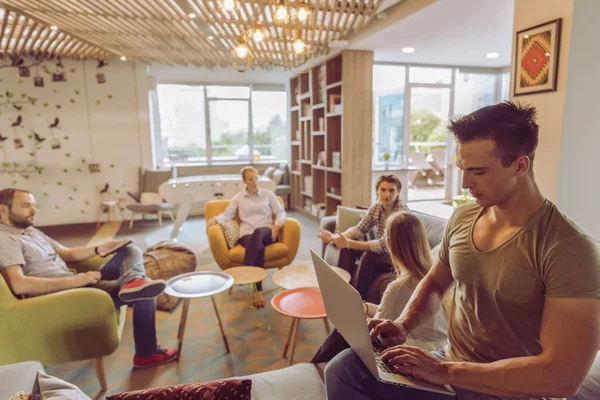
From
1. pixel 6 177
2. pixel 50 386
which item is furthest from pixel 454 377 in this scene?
pixel 6 177

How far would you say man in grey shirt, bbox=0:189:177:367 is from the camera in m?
2.06

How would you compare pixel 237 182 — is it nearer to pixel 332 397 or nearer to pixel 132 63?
pixel 132 63

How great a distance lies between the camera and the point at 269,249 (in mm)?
3486

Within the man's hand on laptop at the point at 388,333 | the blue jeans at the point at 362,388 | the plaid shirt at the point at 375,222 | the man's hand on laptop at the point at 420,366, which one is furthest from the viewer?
the plaid shirt at the point at 375,222

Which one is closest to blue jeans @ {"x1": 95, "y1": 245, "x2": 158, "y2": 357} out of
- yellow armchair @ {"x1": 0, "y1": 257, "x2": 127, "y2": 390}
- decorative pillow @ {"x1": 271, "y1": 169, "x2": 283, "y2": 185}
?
yellow armchair @ {"x1": 0, "y1": 257, "x2": 127, "y2": 390}

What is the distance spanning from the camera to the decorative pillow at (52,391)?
1002 mm

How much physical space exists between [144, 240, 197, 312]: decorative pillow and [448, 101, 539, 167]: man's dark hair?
2958 mm

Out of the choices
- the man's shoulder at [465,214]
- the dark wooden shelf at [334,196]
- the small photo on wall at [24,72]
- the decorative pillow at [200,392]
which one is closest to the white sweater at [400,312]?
the man's shoulder at [465,214]

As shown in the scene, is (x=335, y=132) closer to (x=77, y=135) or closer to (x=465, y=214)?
(x=77, y=135)

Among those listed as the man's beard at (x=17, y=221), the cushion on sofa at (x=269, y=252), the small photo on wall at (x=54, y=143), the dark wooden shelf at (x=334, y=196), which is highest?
the small photo on wall at (x=54, y=143)

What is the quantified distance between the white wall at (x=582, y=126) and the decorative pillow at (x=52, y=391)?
2.66 metres

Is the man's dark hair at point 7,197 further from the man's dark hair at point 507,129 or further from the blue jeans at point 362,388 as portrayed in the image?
the man's dark hair at point 507,129

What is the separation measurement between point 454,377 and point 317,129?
18.4 feet

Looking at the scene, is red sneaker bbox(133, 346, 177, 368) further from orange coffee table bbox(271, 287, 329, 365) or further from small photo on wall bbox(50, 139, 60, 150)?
small photo on wall bbox(50, 139, 60, 150)
